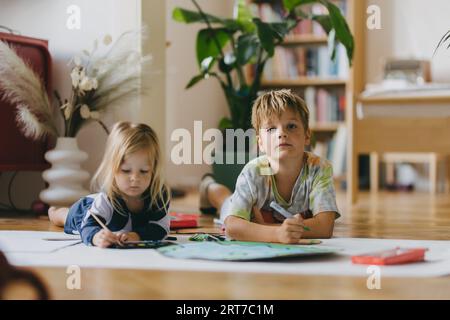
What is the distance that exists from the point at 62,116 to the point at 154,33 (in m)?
0.34

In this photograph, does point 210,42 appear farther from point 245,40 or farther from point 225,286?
point 225,286

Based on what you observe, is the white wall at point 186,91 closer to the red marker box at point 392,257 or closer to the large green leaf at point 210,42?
the large green leaf at point 210,42

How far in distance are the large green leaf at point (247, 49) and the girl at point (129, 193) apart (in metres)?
0.75

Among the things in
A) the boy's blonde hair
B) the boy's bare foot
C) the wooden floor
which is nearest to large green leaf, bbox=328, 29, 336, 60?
the boy's bare foot

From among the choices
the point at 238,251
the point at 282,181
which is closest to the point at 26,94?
the point at 282,181

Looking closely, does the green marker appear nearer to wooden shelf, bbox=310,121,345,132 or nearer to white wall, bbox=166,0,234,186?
white wall, bbox=166,0,234,186

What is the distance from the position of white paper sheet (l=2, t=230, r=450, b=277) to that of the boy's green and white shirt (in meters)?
0.14

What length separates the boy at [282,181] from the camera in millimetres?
1128

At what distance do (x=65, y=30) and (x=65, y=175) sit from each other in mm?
404

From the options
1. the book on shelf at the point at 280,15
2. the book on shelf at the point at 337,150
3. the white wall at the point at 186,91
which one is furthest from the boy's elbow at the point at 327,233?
the book on shelf at the point at 280,15

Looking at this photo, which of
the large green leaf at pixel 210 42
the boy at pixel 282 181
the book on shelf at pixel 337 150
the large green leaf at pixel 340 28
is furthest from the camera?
the book on shelf at pixel 337 150

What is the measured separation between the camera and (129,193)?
104 centimetres
